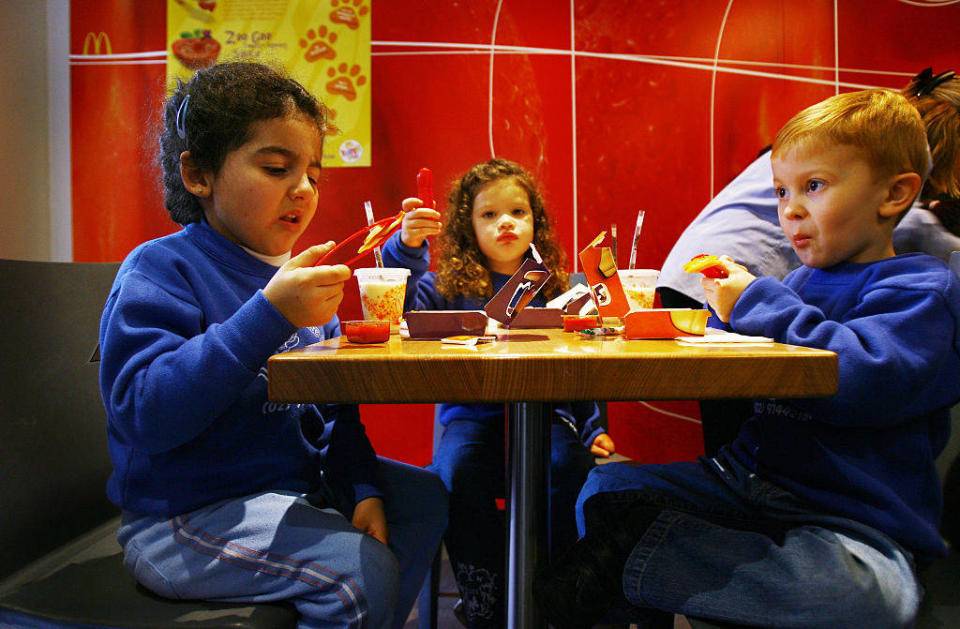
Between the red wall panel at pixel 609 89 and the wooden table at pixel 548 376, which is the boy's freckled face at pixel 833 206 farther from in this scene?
the red wall panel at pixel 609 89

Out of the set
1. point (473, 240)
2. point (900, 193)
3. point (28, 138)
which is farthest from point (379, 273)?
point (28, 138)

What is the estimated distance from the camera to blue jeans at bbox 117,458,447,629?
0.86m

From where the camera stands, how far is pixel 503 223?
219 centimetres

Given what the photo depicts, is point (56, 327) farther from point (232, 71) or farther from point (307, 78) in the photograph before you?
point (307, 78)

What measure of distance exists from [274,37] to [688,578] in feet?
9.30

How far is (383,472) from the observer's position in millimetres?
1298

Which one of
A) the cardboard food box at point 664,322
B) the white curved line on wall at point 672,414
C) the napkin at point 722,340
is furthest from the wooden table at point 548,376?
the white curved line on wall at point 672,414

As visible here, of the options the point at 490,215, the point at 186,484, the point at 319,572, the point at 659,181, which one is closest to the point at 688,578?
the point at 319,572

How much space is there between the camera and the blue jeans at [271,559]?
2.83ft

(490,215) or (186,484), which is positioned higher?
(490,215)

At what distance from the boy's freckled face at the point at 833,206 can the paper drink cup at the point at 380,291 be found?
2.58 feet

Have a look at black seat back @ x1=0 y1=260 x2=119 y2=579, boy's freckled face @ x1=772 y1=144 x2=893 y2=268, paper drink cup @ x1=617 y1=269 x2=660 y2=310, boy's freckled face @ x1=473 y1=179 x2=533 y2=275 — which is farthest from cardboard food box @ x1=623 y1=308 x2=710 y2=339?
boy's freckled face @ x1=473 y1=179 x2=533 y2=275

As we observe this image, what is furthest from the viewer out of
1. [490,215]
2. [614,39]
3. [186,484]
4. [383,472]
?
[614,39]

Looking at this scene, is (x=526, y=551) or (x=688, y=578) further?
(x=526, y=551)
